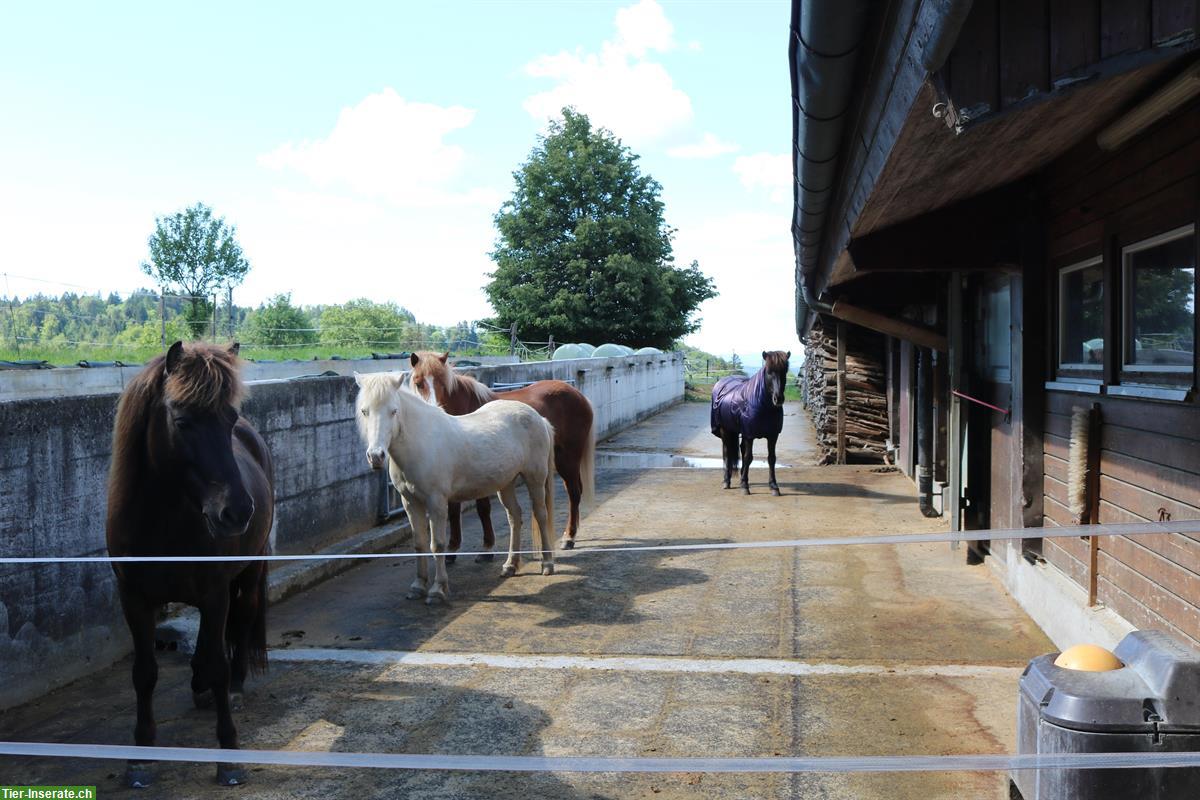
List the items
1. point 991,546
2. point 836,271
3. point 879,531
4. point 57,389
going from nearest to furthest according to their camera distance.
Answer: point 991,546 < point 836,271 < point 879,531 < point 57,389

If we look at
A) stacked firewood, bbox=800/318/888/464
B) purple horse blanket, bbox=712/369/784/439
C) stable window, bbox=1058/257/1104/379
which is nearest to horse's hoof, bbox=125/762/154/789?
stable window, bbox=1058/257/1104/379

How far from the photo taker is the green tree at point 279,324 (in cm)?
2609

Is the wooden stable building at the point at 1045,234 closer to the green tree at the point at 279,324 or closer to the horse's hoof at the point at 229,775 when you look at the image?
the horse's hoof at the point at 229,775

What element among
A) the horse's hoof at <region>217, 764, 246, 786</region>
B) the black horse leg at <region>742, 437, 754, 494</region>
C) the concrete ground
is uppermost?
the black horse leg at <region>742, 437, 754, 494</region>

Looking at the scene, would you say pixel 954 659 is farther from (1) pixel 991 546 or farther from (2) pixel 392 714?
(2) pixel 392 714

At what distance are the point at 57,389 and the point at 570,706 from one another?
11359 millimetres

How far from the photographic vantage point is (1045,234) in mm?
5449

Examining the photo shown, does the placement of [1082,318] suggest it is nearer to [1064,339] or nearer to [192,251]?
[1064,339]

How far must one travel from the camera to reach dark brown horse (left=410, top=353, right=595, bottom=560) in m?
7.88

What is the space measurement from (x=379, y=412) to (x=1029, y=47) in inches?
171

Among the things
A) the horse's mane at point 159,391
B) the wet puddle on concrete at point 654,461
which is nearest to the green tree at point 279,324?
the wet puddle on concrete at point 654,461

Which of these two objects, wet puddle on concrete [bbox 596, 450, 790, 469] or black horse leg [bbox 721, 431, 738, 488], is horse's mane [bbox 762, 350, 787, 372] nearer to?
black horse leg [bbox 721, 431, 738, 488]

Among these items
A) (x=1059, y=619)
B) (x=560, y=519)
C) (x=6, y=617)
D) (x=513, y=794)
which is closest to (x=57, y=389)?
(x=560, y=519)

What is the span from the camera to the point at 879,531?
27.9ft
